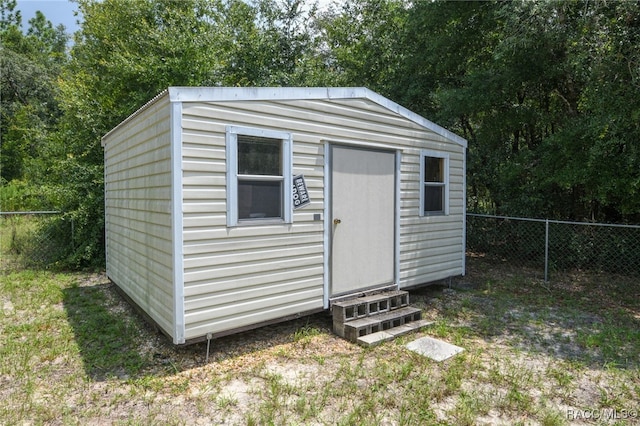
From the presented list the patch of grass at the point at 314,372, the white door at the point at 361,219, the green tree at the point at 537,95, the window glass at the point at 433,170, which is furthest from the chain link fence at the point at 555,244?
the white door at the point at 361,219

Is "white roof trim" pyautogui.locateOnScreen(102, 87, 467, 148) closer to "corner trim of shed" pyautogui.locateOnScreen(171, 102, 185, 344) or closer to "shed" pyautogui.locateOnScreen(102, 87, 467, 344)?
"shed" pyautogui.locateOnScreen(102, 87, 467, 344)

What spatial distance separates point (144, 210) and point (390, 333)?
297 centimetres

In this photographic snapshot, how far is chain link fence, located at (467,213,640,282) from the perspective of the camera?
7.09m

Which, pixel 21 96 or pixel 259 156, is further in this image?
pixel 21 96

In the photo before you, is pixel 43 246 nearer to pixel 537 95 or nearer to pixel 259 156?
pixel 259 156

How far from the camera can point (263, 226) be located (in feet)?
13.2

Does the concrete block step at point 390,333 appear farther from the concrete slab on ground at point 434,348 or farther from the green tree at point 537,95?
the green tree at point 537,95

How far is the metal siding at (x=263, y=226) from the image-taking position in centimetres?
356

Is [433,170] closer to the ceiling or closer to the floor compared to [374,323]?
closer to the ceiling

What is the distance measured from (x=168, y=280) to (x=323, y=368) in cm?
160

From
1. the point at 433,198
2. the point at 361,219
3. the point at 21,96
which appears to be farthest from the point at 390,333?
the point at 21,96

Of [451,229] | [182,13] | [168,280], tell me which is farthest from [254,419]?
[182,13]
